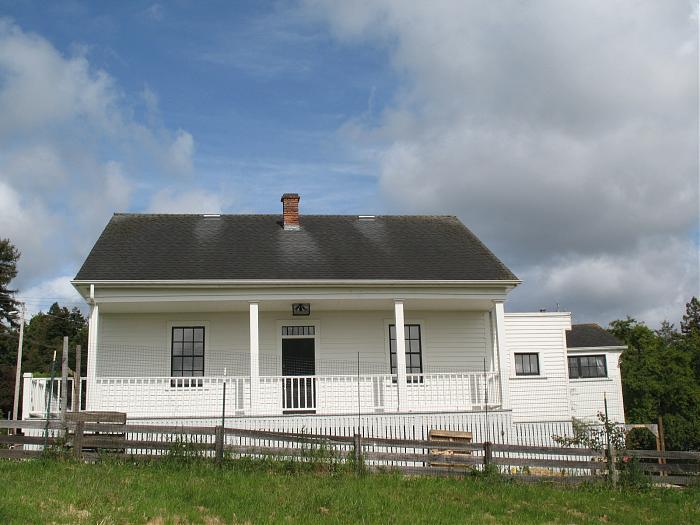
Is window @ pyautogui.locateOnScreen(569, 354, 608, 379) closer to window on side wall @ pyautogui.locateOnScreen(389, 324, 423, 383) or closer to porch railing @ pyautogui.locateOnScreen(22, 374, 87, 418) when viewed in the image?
window on side wall @ pyautogui.locateOnScreen(389, 324, 423, 383)

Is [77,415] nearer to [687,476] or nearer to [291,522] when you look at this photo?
[291,522]

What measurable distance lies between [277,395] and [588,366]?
18.6 meters

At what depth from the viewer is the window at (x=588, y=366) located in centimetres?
3200

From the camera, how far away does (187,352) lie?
20188mm

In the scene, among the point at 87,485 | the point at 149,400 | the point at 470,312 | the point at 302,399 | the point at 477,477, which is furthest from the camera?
the point at 470,312

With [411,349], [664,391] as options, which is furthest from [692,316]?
[411,349]

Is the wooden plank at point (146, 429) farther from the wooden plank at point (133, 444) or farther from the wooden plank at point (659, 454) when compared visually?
the wooden plank at point (659, 454)

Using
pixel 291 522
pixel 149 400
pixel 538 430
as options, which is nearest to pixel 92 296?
pixel 149 400

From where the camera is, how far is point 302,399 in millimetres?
19484

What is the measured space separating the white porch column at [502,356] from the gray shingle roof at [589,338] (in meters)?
14.6

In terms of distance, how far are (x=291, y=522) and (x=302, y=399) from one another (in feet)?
33.4

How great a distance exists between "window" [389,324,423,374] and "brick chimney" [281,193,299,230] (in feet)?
15.3

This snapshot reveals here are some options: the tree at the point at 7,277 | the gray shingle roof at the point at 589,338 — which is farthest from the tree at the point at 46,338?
the gray shingle roof at the point at 589,338

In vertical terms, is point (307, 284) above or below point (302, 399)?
above
